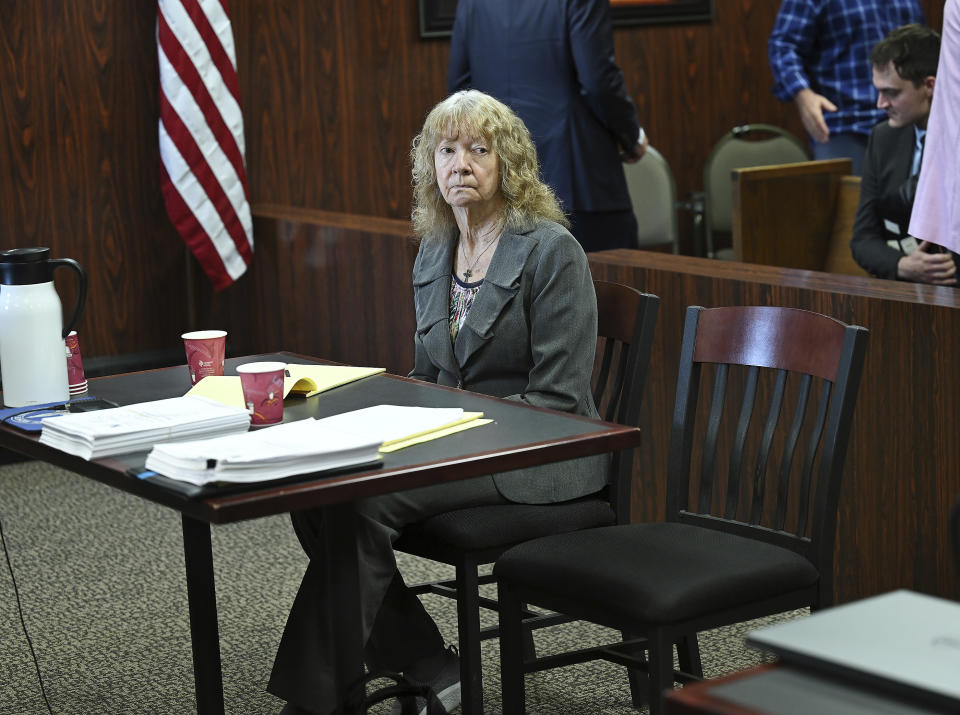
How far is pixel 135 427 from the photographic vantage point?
2.06 m

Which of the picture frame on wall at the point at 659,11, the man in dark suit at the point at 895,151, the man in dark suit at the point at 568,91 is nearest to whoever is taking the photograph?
the man in dark suit at the point at 895,151

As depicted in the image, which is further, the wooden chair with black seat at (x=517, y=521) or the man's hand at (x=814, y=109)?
the man's hand at (x=814, y=109)

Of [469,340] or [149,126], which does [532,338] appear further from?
[149,126]

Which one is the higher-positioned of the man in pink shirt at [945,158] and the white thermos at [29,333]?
the man in pink shirt at [945,158]

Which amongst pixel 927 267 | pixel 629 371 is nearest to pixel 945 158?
pixel 927 267

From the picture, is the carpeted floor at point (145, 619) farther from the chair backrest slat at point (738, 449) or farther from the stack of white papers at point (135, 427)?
the stack of white papers at point (135, 427)

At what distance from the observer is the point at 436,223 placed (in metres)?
2.97

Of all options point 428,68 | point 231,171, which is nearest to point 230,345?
point 231,171

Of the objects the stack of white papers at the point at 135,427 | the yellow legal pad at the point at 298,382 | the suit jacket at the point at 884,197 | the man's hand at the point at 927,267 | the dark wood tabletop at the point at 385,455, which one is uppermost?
the suit jacket at the point at 884,197

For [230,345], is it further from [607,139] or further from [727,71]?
[727,71]

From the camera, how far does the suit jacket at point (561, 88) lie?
14.1ft

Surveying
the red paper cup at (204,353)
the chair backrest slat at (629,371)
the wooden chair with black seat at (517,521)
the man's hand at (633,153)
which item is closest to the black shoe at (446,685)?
the wooden chair with black seat at (517,521)

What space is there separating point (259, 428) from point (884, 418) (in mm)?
1389

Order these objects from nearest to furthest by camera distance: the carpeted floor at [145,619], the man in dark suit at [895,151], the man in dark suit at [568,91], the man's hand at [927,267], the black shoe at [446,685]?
1. the black shoe at [446,685]
2. the carpeted floor at [145,619]
3. the man's hand at [927,267]
4. the man in dark suit at [895,151]
5. the man in dark suit at [568,91]
